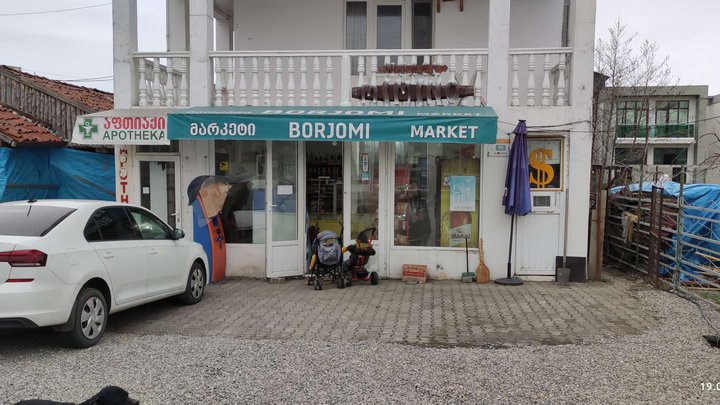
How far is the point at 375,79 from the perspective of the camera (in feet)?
30.6

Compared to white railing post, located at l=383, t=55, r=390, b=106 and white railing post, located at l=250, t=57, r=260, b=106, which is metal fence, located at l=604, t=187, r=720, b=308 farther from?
white railing post, located at l=250, t=57, r=260, b=106

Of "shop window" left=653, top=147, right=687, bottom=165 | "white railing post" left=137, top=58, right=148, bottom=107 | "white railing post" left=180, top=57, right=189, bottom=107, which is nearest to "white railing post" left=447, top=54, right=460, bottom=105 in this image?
"white railing post" left=180, top=57, right=189, bottom=107

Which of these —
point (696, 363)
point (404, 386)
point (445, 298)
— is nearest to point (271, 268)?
point (445, 298)

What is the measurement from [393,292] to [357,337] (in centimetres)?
243

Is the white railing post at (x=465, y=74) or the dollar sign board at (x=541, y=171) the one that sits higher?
the white railing post at (x=465, y=74)

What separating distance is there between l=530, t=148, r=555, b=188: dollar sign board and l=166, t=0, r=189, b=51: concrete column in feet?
24.8

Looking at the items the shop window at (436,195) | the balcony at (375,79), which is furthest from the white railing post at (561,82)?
the shop window at (436,195)

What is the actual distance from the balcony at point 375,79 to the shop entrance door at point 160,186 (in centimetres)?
106

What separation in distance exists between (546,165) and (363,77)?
140 inches

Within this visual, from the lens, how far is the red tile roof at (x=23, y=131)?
10.4 metres

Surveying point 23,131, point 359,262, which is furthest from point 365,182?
point 23,131

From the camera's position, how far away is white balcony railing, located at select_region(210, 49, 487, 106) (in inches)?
363

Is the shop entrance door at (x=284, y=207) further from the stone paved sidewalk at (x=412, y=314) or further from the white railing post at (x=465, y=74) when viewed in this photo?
the white railing post at (x=465, y=74)

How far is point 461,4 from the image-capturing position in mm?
10719
